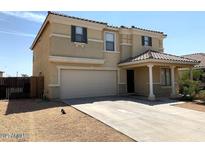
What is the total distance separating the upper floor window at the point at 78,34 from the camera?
15.0 m

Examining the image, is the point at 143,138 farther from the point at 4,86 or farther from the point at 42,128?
the point at 4,86

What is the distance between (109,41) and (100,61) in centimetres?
236

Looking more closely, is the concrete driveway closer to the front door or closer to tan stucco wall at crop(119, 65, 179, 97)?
tan stucco wall at crop(119, 65, 179, 97)

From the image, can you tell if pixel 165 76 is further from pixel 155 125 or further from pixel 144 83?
pixel 155 125

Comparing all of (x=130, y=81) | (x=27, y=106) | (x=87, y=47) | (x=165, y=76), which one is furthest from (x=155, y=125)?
(x=165, y=76)

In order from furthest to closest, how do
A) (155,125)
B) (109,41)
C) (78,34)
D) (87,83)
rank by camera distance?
(109,41), (87,83), (78,34), (155,125)

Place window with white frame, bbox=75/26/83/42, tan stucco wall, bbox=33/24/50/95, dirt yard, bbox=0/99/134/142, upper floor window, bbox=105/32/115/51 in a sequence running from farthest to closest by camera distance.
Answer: upper floor window, bbox=105/32/115/51
tan stucco wall, bbox=33/24/50/95
window with white frame, bbox=75/26/83/42
dirt yard, bbox=0/99/134/142

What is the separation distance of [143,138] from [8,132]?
4531 mm

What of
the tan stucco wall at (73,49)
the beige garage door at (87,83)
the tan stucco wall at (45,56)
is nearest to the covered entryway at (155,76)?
the beige garage door at (87,83)

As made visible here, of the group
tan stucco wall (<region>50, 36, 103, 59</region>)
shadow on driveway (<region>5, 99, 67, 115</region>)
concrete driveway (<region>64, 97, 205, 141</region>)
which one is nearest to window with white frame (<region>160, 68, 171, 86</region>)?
tan stucco wall (<region>50, 36, 103, 59</region>)

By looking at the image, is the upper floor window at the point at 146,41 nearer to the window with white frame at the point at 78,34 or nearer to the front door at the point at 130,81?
the front door at the point at 130,81

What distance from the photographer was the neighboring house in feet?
47.0

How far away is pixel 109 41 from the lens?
17.1 metres
